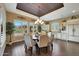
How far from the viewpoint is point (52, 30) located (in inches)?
127

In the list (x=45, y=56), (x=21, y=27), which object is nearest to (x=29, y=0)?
(x=21, y=27)

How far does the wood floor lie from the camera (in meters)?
2.95

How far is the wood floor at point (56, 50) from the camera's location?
2945 millimetres

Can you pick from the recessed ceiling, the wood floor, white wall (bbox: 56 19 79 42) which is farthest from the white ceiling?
the wood floor

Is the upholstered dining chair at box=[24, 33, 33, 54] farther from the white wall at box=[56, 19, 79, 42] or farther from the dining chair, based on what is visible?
the white wall at box=[56, 19, 79, 42]

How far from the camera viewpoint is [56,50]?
3174 mm

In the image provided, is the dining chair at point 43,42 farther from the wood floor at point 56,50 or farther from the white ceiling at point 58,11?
the white ceiling at point 58,11

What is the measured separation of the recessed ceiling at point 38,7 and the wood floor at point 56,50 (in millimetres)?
981

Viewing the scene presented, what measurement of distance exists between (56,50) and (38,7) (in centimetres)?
141

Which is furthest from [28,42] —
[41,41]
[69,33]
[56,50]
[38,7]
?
[69,33]

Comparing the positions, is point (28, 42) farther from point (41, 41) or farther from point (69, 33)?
point (69, 33)

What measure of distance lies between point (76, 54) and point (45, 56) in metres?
0.88

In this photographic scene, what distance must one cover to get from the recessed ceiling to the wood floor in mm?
981

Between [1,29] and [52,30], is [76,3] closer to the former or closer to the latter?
[52,30]
